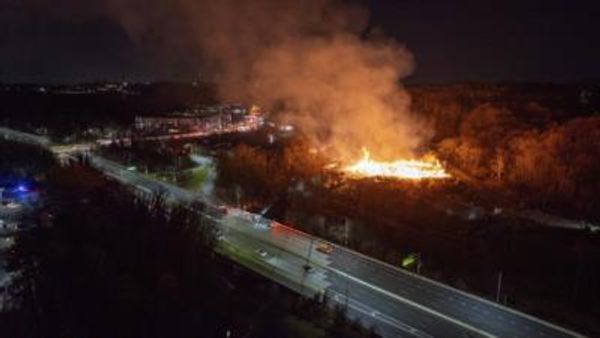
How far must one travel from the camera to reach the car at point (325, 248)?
62.8 ft

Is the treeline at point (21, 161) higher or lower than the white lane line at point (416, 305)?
higher

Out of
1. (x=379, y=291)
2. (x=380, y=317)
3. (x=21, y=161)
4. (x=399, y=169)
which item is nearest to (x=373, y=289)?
(x=379, y=291)

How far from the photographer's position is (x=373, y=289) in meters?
16.2

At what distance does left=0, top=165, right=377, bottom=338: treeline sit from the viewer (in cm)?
1168

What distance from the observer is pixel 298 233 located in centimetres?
2148

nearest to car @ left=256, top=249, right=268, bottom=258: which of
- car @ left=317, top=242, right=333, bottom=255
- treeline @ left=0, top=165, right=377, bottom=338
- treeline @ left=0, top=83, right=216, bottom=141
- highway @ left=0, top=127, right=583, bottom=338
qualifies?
highway @ left=0, top=127, right=583, bottom=338

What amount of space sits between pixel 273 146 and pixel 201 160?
5151 millimetres

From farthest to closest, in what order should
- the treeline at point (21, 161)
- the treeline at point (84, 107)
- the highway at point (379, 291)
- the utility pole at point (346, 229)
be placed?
the treeline at point (84, 107)
the treeline at point (21, 161)
the utility pole at point (346, 229)
the highway at point (379, 291)

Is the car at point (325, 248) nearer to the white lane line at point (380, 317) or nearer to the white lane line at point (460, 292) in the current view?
the white lane line at point (460, 292)

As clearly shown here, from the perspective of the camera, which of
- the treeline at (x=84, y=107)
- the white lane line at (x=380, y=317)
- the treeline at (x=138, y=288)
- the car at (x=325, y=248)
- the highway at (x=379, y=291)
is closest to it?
the treeline at (x=138, y=288)

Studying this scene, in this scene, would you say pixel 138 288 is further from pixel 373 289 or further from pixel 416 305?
pixel 416 305

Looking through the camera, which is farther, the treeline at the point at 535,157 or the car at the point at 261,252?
the treeline at the point at 535,157

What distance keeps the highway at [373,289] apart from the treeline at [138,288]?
2.70ft

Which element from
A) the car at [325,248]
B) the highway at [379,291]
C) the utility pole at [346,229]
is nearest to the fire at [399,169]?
the utility pole at [346,229]
